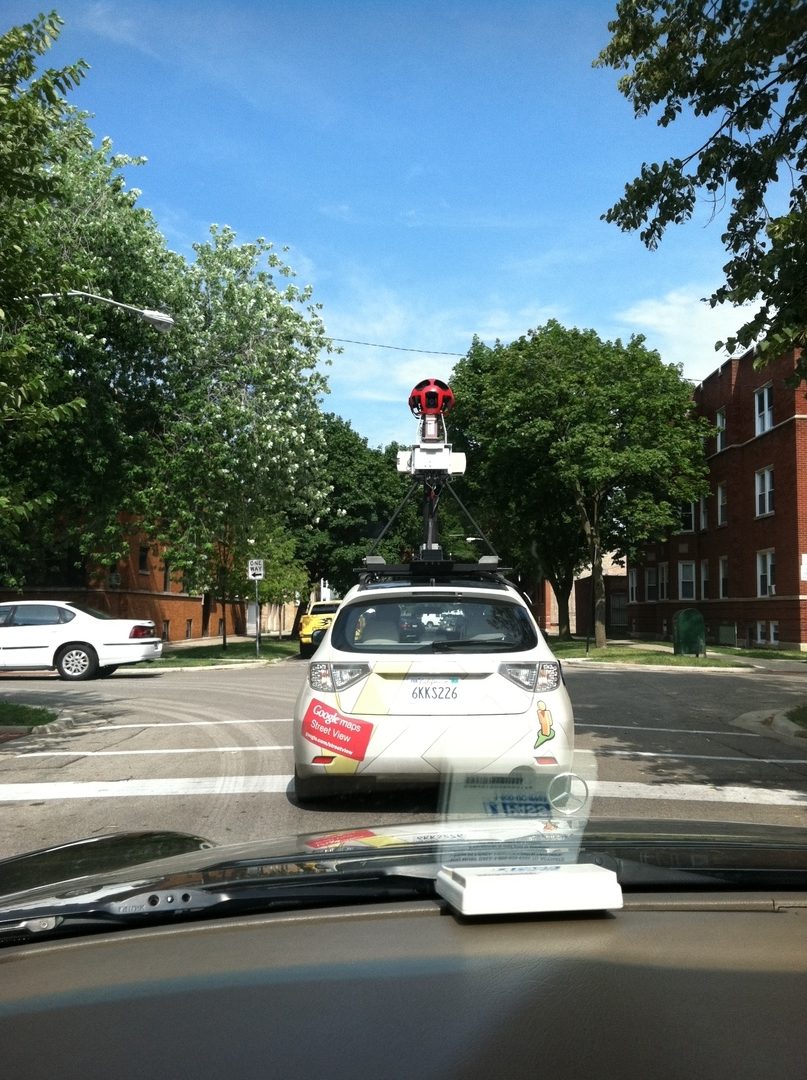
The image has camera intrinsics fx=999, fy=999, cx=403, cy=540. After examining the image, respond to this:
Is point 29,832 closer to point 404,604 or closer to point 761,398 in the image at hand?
point 404,604

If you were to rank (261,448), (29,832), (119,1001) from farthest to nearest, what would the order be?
(261,448)
(29,832)
(119,1001)

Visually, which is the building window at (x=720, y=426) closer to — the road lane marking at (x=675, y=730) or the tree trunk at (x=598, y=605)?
the tree trunk at (x=598, y=605)

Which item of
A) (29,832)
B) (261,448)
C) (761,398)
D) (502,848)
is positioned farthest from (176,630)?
(502,848)

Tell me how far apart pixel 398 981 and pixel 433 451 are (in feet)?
31.3

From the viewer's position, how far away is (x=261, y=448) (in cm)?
2645

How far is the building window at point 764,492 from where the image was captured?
3351 cm

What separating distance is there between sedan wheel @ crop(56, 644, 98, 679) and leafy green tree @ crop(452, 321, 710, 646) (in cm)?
1680

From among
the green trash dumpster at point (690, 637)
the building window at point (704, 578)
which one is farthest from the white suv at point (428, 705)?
the building window at point (704, 578)

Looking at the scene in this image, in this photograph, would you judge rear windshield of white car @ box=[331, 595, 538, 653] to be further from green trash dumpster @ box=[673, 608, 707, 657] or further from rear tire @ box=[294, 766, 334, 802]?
green trash dumpster @ box=[673, 608, 707, 657]

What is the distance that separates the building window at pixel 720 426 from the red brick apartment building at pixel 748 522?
38 millimetres

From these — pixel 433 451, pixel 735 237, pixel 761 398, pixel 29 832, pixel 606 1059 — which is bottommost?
pixel 29 832

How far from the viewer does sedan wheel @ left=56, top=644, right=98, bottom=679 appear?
20656 mm

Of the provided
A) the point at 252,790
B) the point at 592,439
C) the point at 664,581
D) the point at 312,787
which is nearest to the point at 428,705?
the point at 312,787

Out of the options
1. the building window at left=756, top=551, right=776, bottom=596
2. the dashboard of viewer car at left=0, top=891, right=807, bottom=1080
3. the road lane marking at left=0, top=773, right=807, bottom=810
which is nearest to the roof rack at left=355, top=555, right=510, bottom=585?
the road lane marking at left=0, top=773, right=807, bottom=810
